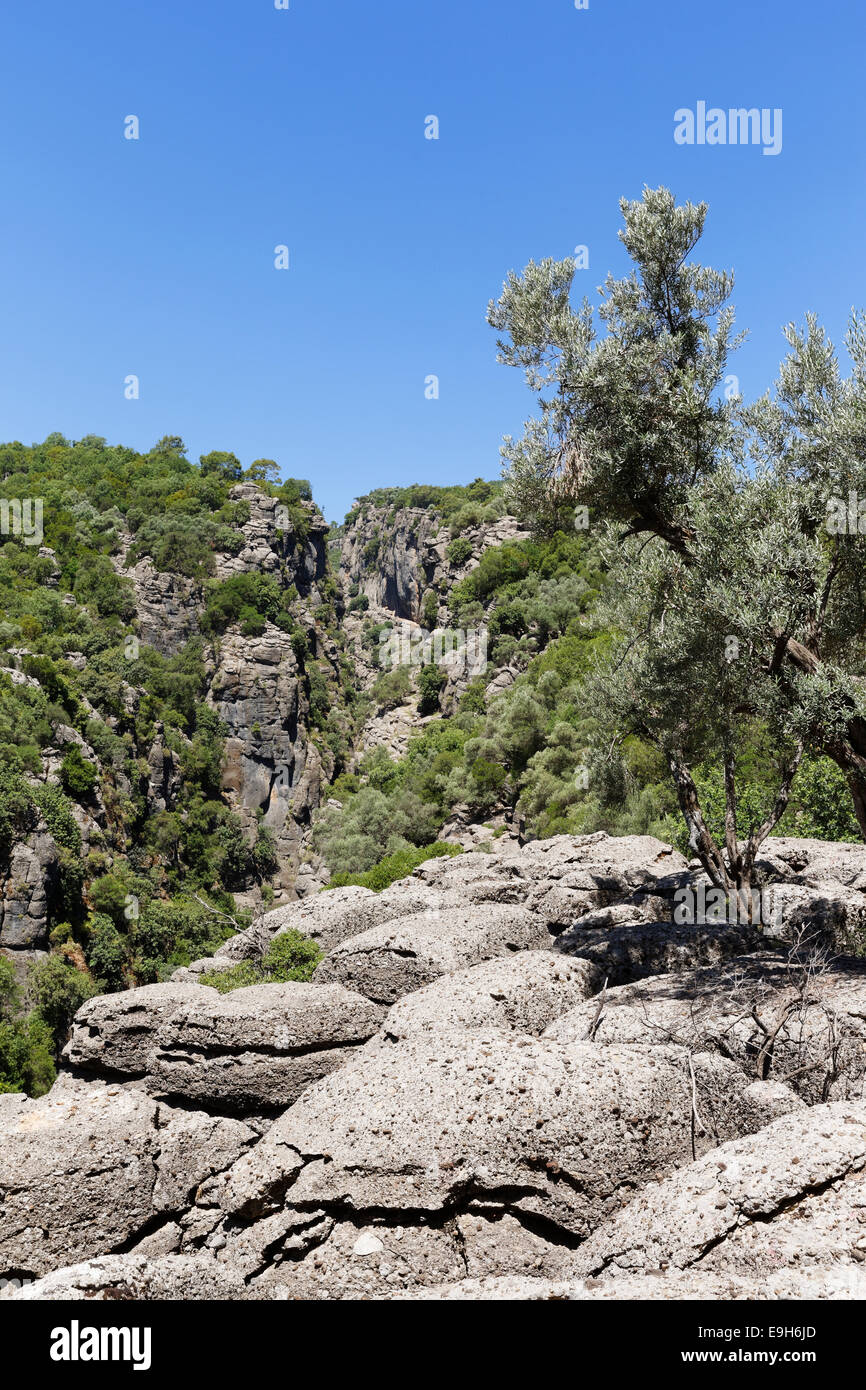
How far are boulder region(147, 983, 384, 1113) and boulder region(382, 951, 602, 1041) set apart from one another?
0.82 metres

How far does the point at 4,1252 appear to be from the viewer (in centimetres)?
723

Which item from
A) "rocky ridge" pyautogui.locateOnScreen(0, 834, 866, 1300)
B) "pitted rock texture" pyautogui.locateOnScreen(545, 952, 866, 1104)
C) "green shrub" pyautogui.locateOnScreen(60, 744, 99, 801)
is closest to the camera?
"rocky ridge" pyautogui.locateOnScreen(0, 834, 866, 1300)

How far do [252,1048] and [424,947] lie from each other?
3.14m

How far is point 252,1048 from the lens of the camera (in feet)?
30.4

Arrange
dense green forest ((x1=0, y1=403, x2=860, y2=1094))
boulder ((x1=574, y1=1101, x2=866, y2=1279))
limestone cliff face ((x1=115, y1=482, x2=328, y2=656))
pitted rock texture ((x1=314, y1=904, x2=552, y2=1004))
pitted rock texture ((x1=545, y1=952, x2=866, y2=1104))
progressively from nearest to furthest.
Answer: boulder ((x1=574, y1=1101, x2=866, y2=1279))
pitted rock texture ((x1=545, y1=952, x2=866, y2=1104))
pitted rock texture ((x1=314, y1=904, x2=552, y2=1004))
dense green forest ((x1=0, y1=403, x2=860, y2=1094))
limestone cliff face ((x1=115, y1=482, x2=328, y2=656))

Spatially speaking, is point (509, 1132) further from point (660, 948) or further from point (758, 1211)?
point (660, 948)

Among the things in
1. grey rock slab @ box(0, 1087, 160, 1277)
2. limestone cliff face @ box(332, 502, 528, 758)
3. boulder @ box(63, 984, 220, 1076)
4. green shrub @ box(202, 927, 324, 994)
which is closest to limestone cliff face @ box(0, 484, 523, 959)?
limestone cliff face @ box(332, 502, 528, 758)

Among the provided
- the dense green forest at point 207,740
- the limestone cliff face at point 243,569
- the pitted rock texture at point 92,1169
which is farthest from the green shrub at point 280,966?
the limestone cliff face at point 243,569

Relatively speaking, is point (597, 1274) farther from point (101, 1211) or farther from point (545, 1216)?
point (101, 1211)

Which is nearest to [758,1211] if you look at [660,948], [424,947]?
[660,948]

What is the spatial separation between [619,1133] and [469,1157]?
48.1 inches

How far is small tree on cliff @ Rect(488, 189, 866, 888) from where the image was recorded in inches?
351

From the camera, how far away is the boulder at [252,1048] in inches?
360

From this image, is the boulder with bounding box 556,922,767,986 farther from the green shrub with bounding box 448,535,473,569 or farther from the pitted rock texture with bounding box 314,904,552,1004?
the green shrub with bounding box 448,535,473,569
